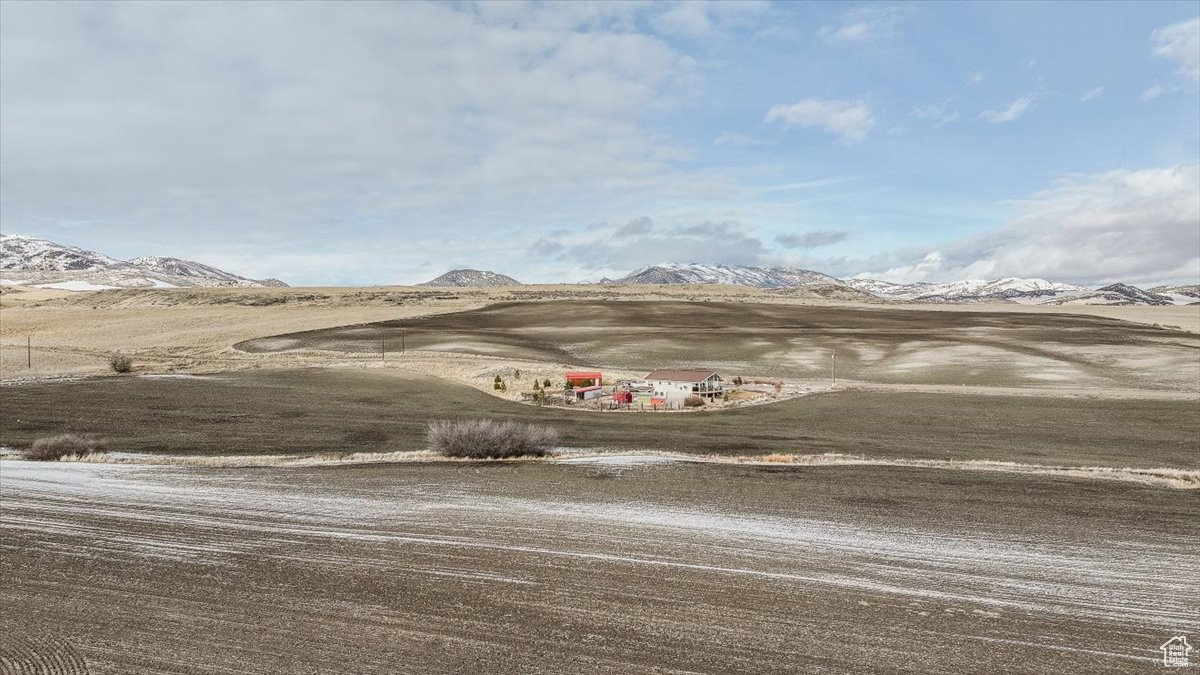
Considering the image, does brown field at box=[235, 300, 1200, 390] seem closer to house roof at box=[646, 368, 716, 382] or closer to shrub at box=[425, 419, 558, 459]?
house roof at box=[646, 368, 716, 382]

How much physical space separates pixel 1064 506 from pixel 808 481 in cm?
776

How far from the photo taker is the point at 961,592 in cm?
1399

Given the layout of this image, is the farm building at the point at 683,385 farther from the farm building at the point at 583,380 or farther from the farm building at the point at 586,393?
the farm building at the point at 586,393

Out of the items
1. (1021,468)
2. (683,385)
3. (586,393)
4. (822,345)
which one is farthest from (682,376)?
(822,345)

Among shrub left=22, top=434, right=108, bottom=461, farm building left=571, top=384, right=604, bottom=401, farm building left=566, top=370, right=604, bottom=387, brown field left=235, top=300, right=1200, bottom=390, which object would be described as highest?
brown field left=235, top=300, right=1200, bottom=390

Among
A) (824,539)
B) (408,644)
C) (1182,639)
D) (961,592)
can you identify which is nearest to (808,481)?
(824,539)

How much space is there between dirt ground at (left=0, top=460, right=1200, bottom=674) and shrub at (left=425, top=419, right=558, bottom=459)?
5604mm

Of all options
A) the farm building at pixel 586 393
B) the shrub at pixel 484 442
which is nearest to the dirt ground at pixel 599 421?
the shrub at pixel 484 442

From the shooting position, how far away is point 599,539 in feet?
56.3

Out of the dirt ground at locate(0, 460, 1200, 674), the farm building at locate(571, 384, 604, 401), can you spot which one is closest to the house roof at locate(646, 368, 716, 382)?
the farm building at locate(571, 384, 604, 401)

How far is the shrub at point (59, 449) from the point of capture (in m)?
28.1

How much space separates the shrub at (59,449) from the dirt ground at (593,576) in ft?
18.3

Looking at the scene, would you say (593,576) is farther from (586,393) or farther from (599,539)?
(586,393)

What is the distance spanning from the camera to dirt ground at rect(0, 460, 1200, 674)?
453 inches
